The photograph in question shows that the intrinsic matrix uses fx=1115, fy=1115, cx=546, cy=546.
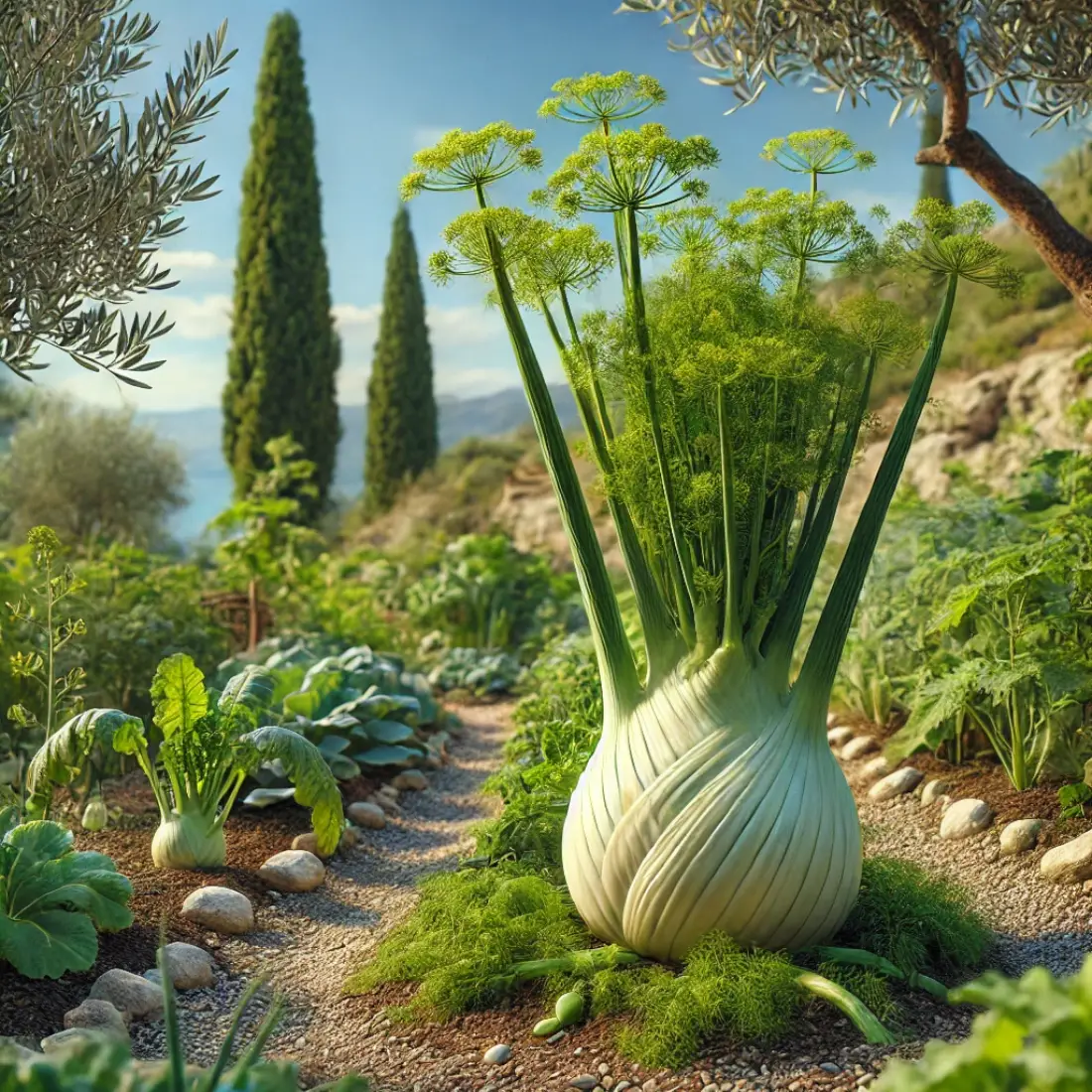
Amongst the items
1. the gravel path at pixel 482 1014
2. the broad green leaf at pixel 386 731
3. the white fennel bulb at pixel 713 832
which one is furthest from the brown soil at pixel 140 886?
the white fennel bulb at pixel 713 832

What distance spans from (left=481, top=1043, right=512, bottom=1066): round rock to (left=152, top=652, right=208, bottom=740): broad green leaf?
7.04 ft

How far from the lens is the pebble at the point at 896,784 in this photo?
5242 mm

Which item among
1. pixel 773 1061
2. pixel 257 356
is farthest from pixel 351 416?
pixel 773 1061

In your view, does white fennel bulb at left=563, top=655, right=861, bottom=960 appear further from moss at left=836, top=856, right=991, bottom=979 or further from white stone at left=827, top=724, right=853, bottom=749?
white stone at left=827, top=724, right=853, bottom=749

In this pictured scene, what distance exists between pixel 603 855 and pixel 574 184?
79.8 inches

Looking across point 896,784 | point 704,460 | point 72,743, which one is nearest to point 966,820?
point 896,784

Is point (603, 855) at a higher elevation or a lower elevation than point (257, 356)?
lower

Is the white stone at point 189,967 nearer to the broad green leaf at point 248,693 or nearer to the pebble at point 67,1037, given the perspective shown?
the pebble at point 67,1037

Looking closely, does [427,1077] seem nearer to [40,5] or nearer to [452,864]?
[452,864]

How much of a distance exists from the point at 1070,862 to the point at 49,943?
3433mm

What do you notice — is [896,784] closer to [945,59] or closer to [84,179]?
[945,59]

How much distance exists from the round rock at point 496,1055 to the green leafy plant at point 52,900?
1.21 m

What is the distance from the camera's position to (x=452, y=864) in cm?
494

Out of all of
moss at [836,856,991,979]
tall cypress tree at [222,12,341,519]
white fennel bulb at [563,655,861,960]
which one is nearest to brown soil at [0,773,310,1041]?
white fennel bulb at [563,655,861,960]
